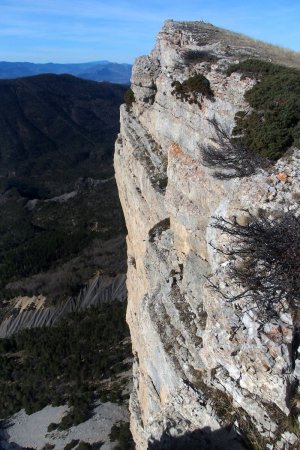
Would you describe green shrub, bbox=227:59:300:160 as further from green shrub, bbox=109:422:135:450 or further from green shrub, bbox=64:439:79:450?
green shrub, bbox=64:439:79:450

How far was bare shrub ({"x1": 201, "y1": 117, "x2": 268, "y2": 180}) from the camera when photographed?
15125 mm

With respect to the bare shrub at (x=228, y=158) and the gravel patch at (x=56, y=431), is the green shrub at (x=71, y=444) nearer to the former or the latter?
the gravel patch at (x=56, y=431)

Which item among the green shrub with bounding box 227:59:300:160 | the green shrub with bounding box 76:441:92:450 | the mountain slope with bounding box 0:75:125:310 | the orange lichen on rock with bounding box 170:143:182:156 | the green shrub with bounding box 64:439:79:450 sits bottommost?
the mountain slope with bounding box 0:75:125:310

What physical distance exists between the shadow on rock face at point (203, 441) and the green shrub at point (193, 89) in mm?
13960

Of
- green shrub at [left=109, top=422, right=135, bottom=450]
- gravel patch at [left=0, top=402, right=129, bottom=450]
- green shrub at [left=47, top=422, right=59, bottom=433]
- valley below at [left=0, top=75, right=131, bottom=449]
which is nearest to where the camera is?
green shrub at [left=109, top=422, right=135, bottom=450]

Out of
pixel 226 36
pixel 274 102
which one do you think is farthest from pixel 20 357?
pixel 274 102

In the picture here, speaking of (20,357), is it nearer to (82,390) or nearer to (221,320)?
(82,390)

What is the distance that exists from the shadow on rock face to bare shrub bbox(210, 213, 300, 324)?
318 centimetres

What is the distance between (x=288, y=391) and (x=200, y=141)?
11902 millimetres

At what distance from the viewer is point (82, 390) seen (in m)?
39.2

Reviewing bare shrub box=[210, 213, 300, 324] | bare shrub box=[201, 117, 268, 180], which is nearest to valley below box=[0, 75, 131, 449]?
bare shrub box=[201, 117, 268, 180]

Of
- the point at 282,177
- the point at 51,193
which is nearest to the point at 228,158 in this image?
the point at 282,177

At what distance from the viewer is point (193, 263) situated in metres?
17.5

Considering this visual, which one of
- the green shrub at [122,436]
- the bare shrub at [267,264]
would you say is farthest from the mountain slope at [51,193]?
the bare shrub at [267,264]
